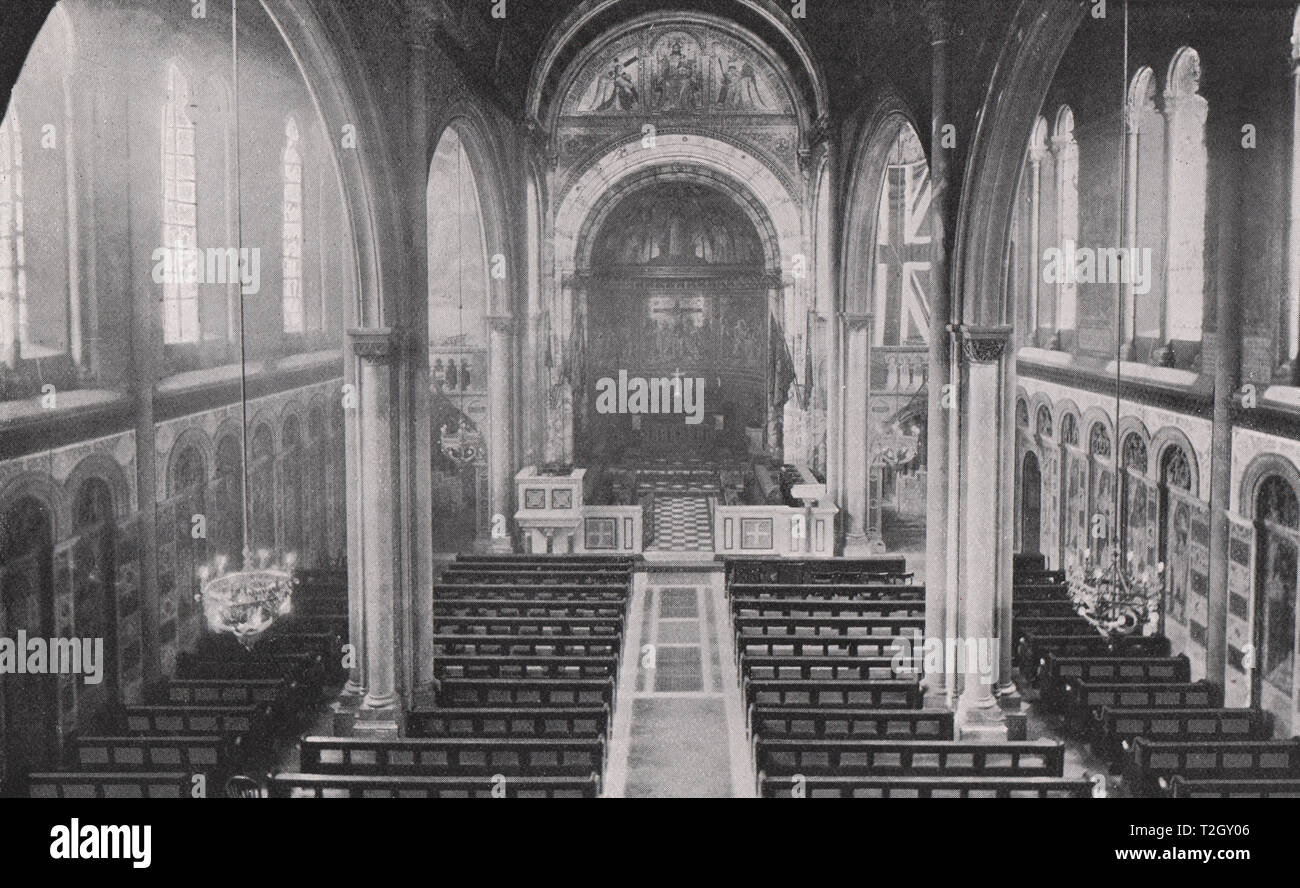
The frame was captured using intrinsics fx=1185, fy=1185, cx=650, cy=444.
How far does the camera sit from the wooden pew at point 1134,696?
14.2 meters

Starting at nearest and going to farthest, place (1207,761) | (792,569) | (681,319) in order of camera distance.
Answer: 1. (1207,761)
2. (792,569)
3. (681,319)

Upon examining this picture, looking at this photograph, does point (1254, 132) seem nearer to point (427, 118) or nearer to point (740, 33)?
point (427, 118)

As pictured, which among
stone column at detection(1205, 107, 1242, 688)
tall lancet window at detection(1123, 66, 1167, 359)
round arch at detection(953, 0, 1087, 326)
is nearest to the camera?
round arch at detection(953, 0, 1087, 326)

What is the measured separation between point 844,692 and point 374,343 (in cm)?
693

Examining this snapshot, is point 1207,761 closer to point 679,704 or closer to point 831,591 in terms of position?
point 679,704

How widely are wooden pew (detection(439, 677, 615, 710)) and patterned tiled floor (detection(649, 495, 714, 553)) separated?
34.2ft

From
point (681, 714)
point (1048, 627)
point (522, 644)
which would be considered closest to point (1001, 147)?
point (1048, 627)

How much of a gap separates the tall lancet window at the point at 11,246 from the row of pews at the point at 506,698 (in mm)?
5735

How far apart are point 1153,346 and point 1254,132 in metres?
4.02

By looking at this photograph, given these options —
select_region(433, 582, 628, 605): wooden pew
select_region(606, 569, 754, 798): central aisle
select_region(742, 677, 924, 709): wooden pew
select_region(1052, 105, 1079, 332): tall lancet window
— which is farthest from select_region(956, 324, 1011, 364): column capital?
select_region(1052, 105, 1079, 332): tall lancet window

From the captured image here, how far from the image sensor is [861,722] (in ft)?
44.3

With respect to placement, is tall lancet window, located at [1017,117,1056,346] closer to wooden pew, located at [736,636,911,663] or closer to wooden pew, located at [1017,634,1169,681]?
wooden pew, located at [1017,634,1169,681]

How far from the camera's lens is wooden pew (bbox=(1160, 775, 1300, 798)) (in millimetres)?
10695

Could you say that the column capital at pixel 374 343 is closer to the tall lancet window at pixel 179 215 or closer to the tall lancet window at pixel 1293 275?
the tall lancet window at pixel 179 215
